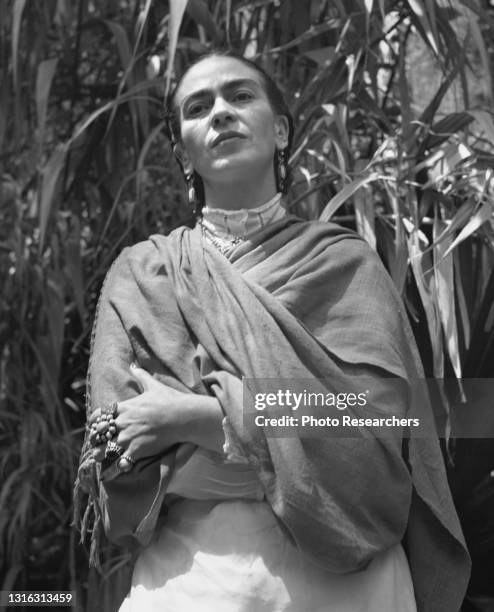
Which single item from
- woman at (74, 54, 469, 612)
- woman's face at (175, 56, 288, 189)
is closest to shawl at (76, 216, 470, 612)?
woman at (74, 54, 469, 612)

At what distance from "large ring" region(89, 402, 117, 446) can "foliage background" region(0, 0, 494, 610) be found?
26.6 inches

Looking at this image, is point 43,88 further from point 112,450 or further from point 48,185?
point 112,450

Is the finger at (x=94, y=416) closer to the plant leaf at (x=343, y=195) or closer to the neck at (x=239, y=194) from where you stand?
the neck at (x=239, y=194)

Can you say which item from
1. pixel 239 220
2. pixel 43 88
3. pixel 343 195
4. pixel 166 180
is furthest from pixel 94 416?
pixel 166 180

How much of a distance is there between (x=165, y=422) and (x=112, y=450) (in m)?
0.09

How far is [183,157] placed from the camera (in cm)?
205

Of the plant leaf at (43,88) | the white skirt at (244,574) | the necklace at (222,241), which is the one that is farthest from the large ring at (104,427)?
the plant leaf at (43,88)

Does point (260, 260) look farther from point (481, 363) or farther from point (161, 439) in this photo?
point (481, 363)

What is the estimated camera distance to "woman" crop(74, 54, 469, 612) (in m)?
1.69

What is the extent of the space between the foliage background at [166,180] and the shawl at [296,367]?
1.45ft

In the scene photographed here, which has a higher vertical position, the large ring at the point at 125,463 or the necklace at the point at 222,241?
the necklace at the point at 222,241

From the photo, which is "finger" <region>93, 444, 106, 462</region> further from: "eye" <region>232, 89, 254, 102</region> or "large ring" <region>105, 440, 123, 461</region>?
"eye" <region>232, 89, 254, 102</region>

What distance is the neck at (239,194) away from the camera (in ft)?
6.39

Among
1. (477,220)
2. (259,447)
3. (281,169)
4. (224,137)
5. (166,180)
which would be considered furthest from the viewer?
(166,180)
